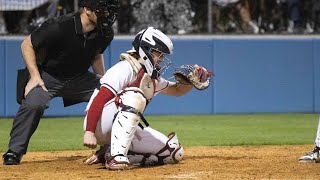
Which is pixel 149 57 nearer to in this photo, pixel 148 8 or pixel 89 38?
pixel 89 38

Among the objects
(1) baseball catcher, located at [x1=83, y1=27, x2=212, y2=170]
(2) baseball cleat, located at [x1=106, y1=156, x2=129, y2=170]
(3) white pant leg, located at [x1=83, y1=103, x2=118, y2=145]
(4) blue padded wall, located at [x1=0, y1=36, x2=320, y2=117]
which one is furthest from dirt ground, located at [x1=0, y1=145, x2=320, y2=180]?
(4) blue padded wall, located at [x1=0, y1=36, x2=320, y2=117]

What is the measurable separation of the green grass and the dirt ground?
1.25 meters

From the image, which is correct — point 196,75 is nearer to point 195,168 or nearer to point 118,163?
point 195,168

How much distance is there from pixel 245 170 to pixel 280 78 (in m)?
8.97

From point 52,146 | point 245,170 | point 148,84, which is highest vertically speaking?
point 148,84

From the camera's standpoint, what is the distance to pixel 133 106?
6719mm

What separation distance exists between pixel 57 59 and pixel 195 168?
1759 mm

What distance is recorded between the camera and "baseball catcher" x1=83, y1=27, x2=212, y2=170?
673 centimetres

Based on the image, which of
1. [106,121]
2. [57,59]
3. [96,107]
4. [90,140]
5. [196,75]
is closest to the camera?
[90,140]

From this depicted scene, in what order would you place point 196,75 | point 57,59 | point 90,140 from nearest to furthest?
point 90,140 → point 196,75 → point 57,59

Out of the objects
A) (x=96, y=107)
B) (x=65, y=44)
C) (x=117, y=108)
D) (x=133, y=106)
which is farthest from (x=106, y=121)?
(x=65, y=44)

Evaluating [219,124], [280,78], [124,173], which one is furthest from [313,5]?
[124,173]

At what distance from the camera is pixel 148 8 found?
15.8 m

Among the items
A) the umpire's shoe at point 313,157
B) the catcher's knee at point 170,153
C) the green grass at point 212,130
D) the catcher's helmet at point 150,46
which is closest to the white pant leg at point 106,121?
the catcher's helmet at point 150,46
